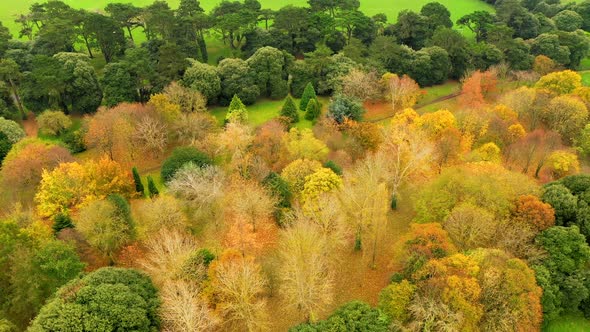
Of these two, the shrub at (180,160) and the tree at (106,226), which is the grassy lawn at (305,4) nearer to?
the shrub at (180,160)

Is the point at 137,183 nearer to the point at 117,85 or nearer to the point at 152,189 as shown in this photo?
the point at 152,189

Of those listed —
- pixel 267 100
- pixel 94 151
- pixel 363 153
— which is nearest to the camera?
pixel 363 153

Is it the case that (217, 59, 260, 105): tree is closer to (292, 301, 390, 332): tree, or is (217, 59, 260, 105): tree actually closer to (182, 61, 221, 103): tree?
(182, 61, 221, 103): tree

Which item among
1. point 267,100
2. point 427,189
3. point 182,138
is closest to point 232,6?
point 267,100

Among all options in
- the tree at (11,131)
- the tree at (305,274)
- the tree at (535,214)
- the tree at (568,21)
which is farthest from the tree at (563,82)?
the tree at (11,131)

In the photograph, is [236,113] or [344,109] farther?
[344,109]

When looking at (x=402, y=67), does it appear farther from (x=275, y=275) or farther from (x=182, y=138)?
(x=275, y=275)

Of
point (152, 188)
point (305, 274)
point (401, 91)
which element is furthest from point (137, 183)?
point (401, 91)
